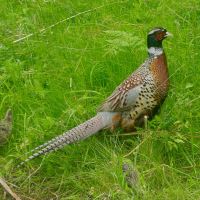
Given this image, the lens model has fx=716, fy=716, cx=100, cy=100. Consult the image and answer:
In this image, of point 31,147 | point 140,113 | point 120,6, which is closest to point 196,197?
point 140,113

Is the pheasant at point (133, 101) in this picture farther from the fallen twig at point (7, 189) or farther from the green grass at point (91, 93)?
the fallen twig at point (7, 189)

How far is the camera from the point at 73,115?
4629 millimetres

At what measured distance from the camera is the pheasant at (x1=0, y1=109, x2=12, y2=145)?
179 inches

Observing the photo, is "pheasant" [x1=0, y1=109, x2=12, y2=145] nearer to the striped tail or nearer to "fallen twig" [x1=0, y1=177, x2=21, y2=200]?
the striped tail

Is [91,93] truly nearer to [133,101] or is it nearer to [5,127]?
[133,101]

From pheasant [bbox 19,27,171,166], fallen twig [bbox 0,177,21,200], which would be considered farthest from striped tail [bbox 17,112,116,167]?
fallen twig [bbox 0,177,21,200]

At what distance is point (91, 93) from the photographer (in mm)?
4973

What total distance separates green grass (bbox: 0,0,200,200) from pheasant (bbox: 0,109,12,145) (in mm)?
58

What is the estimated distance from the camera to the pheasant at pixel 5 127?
455cm

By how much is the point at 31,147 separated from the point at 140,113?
723 millimetres

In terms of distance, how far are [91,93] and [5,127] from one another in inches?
28.2

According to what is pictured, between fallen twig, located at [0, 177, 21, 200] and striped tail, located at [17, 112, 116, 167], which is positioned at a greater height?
striped tail, located at [17, 112, 116, 167]

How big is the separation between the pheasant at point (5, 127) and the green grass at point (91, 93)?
58 millimetres

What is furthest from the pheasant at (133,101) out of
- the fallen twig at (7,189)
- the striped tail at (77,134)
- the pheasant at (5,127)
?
the fallen twig at (7,189)
